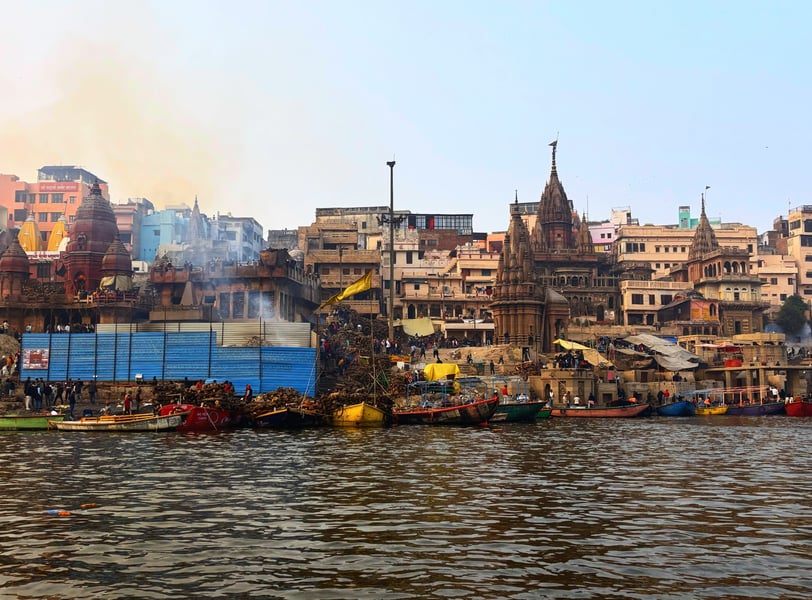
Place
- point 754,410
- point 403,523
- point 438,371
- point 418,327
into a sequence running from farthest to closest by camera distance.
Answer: point 418,327 → point 754,410 → point 438,371 → point 403,523

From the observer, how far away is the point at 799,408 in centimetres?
5784

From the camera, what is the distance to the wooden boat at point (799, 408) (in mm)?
57750

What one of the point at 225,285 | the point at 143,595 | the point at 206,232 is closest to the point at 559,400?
the point at 225,285

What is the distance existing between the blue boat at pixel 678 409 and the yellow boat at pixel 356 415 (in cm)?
2651

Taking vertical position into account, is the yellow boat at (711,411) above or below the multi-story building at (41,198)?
below

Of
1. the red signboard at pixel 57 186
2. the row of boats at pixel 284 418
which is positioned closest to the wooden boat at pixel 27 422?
the row of boats at pixel 284 418

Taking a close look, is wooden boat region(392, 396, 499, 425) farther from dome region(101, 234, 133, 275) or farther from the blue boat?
dome region(101, 234, 133, 275)

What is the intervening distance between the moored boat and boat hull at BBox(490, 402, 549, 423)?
5.77 metres

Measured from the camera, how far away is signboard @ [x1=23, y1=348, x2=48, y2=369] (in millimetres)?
49344

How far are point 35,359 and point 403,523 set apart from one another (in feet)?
134

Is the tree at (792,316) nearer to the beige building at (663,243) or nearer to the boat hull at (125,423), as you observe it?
the beige building at (663,243)

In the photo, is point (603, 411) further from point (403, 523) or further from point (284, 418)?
point (403, 523)

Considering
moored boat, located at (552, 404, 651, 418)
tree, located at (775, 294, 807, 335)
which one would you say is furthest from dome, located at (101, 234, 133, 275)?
tree, located at (775, 294, 807, 335)

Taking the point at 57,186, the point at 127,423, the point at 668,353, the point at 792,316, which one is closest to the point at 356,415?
the point at 127,423
